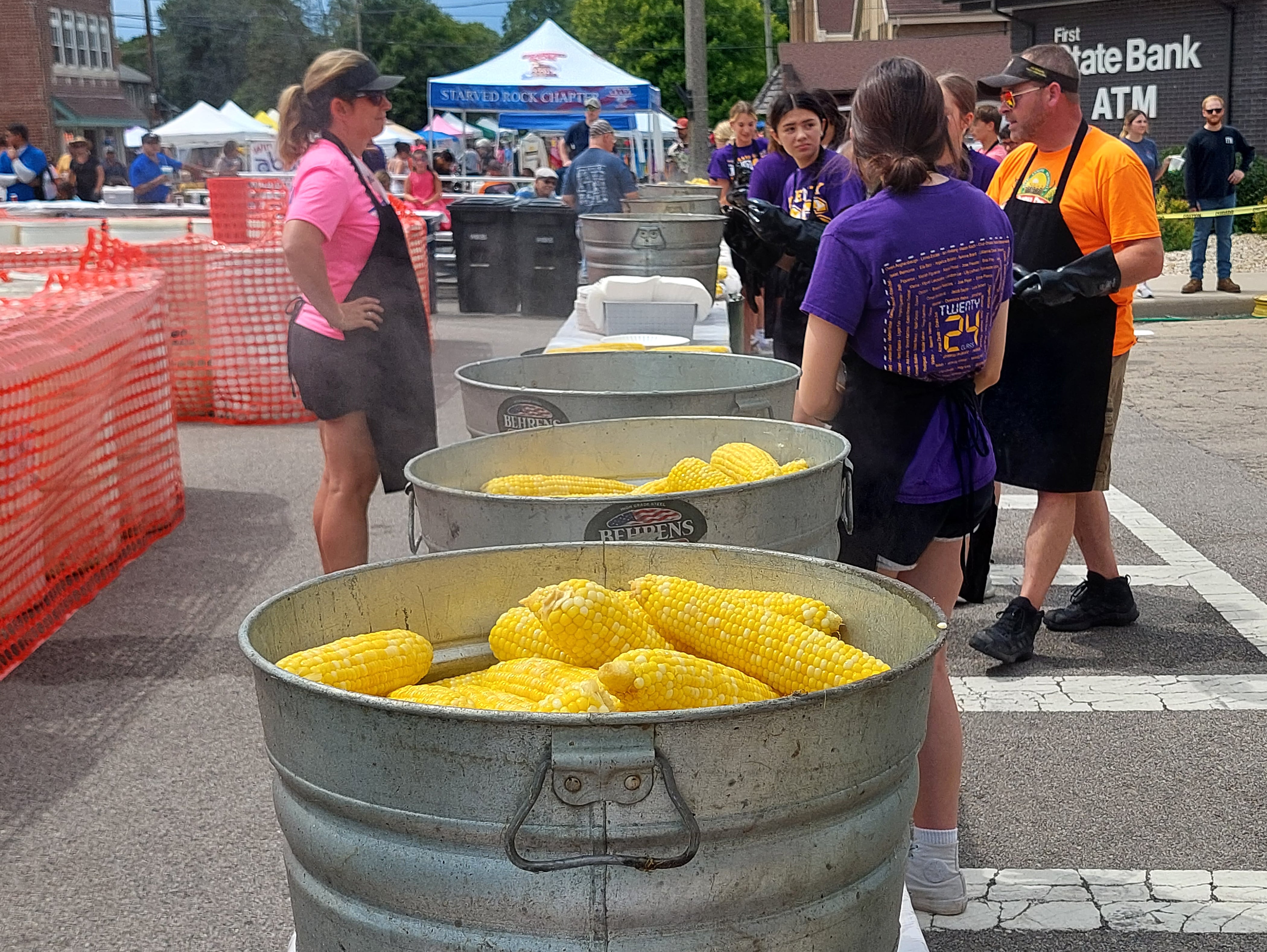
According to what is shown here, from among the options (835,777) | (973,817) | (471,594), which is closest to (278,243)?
(973,817)

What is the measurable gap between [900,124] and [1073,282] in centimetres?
162

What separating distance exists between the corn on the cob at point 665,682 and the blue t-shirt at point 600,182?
13024mm

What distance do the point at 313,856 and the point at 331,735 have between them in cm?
20

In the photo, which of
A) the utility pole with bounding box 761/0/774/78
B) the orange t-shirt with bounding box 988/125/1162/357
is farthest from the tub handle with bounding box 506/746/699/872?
the utility pole with bounding box 761/0/774/78

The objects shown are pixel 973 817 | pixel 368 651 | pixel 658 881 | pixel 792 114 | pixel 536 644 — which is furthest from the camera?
pixel 792 114

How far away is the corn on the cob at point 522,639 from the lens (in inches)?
81.2

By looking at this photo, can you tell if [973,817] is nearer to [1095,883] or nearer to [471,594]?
[1095,883]

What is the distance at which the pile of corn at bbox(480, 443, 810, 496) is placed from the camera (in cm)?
285

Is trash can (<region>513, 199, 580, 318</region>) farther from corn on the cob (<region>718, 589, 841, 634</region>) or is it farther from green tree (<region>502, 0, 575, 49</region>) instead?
green tree (<region>502, 0, 575, 49</region>)

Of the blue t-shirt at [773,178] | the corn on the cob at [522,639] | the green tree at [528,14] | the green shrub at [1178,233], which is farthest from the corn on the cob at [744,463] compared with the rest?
the green tree at [528,14]

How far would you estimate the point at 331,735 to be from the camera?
156cm

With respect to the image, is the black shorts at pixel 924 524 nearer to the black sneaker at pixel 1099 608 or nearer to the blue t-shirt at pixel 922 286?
the blue t-shirt at pixel 922 286

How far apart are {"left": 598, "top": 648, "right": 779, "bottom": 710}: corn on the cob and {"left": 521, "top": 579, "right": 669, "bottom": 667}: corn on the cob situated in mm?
165

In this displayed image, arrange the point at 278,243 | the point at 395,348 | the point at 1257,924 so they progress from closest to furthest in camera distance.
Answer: the point at 1257,924 → the point at 395,348 → the point at 278,243
